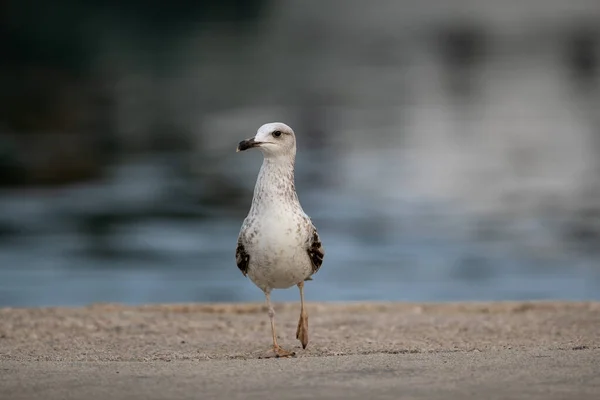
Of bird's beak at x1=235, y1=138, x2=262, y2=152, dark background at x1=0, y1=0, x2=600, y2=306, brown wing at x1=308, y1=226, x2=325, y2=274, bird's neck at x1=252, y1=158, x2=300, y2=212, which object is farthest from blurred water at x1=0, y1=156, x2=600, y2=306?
bird's beak at x1=235, y1=138, x2=262, y2=152

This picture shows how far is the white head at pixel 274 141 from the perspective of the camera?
781 centimetres

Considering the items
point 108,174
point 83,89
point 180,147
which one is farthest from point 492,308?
point 83,89

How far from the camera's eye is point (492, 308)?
10844 mm

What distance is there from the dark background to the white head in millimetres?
5991

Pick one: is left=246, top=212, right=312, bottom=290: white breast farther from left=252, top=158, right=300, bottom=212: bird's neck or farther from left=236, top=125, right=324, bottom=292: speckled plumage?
left=252, top=158, right=300, bottom=212: bird's neck

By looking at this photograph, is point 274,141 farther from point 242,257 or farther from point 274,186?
point 242,257

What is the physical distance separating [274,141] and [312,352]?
142 centimetres

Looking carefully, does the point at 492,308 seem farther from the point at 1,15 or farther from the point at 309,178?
the point at 1,15

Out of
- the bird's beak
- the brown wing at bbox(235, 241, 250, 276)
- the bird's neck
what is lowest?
the brown wing at bbox(235, 241, 250, 276)

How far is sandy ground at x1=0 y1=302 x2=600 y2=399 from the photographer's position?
5727 millimetres

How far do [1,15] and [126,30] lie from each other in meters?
12.0

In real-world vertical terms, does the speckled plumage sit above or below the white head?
below

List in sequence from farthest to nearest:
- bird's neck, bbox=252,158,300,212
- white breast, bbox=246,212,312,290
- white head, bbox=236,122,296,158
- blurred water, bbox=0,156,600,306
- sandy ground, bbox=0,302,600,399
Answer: blurred water, bbox=0,156,600,306
white head, bbox=236,122,296,158
bird's neck, bbox=252,158,300,212
white breast, bbox=246,212,312,290
sandy ground, bbox=0,302,600,399

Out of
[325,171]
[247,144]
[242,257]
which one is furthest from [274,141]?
[325,171]
